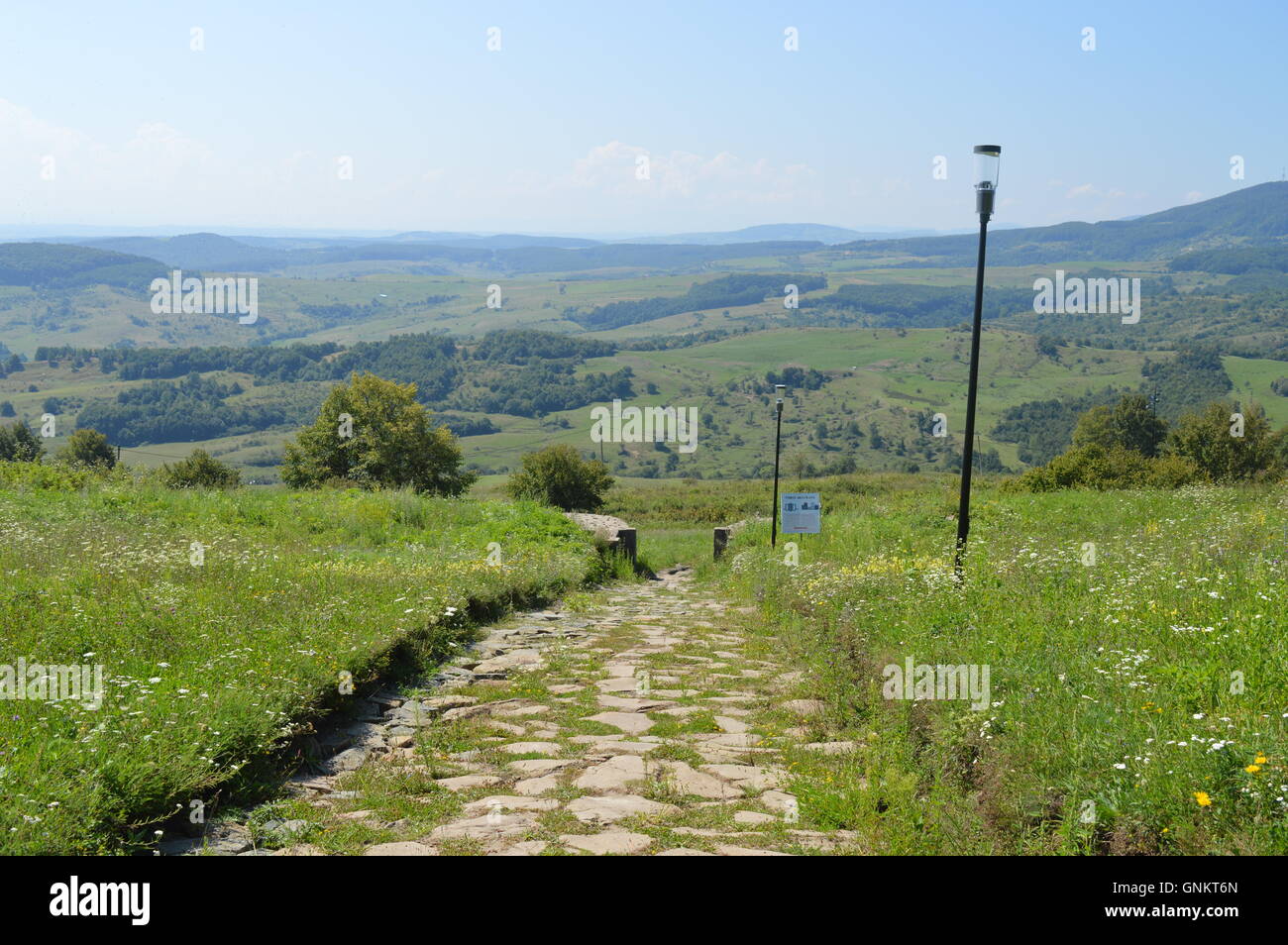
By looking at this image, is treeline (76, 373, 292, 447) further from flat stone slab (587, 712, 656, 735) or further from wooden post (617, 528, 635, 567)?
flat stone slab (587, 712, 656, 735)

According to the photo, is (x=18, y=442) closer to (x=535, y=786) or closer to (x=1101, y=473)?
(x=1101, y=473)

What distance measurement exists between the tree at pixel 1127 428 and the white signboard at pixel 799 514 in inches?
1861

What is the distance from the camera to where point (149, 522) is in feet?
42.5

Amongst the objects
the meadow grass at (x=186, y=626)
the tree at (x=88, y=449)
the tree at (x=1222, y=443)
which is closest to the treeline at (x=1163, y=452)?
the tree at (x=1222, y=443)

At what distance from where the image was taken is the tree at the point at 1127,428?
2250 inches

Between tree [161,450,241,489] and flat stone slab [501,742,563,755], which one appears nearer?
flat stone slab [501,742,563,755]

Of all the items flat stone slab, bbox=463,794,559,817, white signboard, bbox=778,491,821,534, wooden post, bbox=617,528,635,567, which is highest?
flat stone slab, bbox=463,794,559,817

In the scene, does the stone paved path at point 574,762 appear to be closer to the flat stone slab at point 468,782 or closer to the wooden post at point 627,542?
the flat stone slab at point 468,782

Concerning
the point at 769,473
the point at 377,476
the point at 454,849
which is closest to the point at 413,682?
the point at 454,849

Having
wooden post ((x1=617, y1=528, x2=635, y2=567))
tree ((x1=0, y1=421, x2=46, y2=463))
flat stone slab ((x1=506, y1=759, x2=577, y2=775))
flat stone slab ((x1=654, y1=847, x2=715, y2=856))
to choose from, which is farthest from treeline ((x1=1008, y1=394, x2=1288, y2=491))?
tree ((x1=0, y1=421, x2=46, y2=463))

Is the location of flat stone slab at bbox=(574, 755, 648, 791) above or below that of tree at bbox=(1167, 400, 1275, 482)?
above

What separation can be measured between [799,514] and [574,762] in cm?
1113

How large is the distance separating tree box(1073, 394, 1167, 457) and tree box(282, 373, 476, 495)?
40.9 meters

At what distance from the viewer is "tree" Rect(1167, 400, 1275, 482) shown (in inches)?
1647
